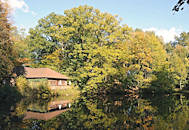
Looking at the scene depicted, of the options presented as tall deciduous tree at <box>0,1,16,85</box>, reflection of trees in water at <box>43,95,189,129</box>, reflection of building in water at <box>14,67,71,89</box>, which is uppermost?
tall deciduous tree at <box>0,1,16,85</box>

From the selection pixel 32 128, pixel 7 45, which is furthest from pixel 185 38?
pixel 32 128

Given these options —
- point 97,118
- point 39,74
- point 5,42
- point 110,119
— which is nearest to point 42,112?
point 97,118

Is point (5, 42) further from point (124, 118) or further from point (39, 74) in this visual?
point (124, 118)

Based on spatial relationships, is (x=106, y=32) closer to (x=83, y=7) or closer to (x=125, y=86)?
(x=83, y=7)

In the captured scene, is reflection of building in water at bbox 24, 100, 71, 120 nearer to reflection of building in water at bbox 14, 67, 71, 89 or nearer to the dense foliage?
reflection of building in water at bbox 14, 67, 71, 89

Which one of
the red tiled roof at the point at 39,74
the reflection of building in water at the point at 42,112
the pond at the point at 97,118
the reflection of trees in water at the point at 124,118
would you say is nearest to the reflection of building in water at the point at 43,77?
the red tiled roof at the point at 39,74

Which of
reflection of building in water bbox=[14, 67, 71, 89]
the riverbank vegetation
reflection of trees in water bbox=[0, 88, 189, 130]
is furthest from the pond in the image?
reflection of building in water bbox=[14, 67, 71, 89]

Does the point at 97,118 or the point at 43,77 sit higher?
the point at 43,77

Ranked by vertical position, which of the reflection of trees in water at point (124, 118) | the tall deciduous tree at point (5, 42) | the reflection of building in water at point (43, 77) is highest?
the tall deciduous tree at point (5, 42)

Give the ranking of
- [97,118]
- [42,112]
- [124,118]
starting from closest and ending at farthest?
[124,118], [97,118], [42,112]

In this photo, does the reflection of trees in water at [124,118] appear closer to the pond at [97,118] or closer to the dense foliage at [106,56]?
the pond at [97,118]

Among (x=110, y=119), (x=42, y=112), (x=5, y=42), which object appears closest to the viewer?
(x=110, y=119)

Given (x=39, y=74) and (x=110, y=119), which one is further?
(x=39, y=74)

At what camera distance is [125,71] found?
126 ft
